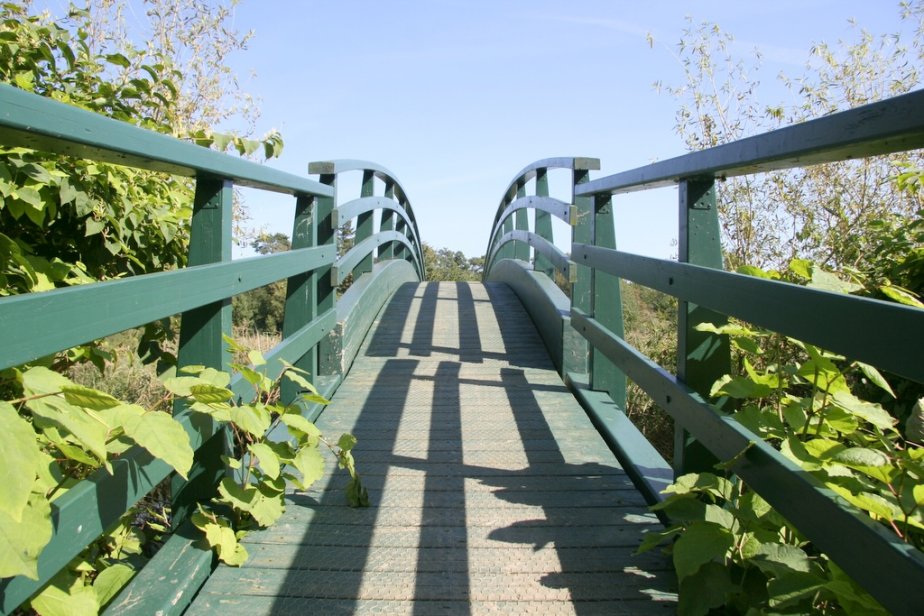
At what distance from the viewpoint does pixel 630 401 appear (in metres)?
6.11

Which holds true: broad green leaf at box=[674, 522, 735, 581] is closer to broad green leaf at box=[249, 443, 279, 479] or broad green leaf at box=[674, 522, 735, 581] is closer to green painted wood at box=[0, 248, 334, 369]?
broad green leaf at box=[249, 443, 279, 479]

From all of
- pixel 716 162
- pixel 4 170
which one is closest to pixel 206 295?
pixel 4 170

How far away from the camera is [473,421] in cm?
363

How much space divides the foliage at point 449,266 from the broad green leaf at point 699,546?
24049 millimetres

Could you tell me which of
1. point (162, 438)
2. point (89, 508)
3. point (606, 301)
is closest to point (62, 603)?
point (89, 508)

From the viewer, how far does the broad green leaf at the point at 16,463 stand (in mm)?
1068

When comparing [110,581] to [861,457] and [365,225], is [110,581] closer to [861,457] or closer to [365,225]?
[861,457]

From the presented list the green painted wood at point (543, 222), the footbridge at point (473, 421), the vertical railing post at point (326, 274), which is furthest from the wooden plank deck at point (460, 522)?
the green painted wood at point (543, 222)

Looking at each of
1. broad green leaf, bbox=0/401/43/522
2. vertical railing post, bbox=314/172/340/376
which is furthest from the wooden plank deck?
broad green leaf, bbox=0/401/43/522

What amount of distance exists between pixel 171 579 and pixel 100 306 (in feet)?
2.94

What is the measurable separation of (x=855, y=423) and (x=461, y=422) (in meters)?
2.00

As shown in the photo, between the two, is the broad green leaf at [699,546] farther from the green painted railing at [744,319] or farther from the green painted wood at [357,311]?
the green painted wood at [357,311]

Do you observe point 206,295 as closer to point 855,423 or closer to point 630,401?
point 855,423

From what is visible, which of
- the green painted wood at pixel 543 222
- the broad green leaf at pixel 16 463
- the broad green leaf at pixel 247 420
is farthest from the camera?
the green painted wood at pixel 543 222
